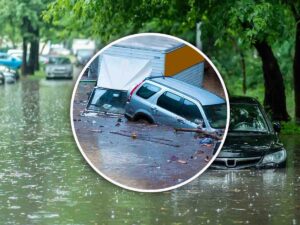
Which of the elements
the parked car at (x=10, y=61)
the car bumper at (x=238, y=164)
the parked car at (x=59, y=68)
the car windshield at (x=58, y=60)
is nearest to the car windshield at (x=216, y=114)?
the car bumper at (x=238, y=164)

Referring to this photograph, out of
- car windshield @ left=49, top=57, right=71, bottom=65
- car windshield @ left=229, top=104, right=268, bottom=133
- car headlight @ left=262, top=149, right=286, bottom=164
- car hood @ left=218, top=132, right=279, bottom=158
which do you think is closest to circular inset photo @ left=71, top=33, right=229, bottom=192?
car hood @ left=218, top=132, right=279, bottom=158

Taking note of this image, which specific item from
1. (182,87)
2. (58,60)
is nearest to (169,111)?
(182,87)

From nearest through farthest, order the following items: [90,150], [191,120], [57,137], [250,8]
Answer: [191,120] < [90,150] < [250,8] < [57,137]

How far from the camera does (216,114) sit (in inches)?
197

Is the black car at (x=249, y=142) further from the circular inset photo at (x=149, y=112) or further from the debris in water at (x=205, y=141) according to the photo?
the debris in water at (x=205, y=141)

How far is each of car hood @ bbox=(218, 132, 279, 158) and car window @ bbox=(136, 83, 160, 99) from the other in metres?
6.23

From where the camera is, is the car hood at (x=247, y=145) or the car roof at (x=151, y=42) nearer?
the car roof at (x=151, y=42)

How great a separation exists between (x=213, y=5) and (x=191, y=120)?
1171cm

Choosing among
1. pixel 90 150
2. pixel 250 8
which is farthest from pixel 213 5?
pixel 90 150

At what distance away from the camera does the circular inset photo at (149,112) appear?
4844 millimetres

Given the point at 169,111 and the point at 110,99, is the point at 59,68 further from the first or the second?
the point at 169,111

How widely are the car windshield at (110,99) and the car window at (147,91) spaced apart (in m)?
0.10

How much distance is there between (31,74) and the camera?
61188 millimetres

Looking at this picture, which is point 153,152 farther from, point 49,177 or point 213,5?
point 213,5
